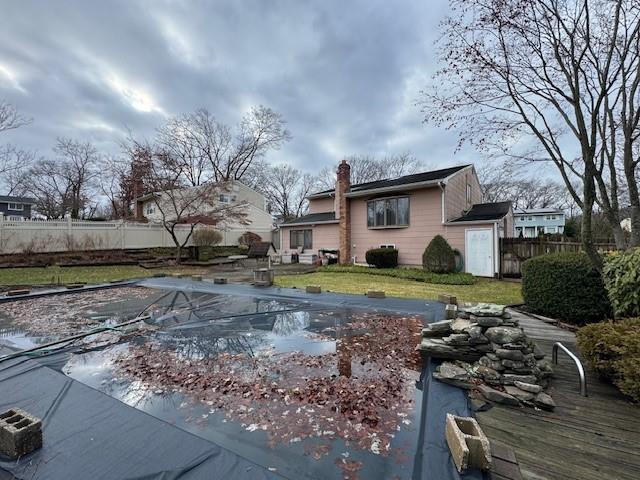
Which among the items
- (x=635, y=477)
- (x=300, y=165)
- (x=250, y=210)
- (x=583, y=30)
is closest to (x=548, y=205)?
(x=300, y=165)

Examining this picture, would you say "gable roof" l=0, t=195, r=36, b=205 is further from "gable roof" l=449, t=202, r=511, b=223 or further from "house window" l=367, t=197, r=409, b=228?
"gable roof" l=449, t=202, r=511, b=223

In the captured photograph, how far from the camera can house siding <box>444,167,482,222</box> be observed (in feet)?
40.3

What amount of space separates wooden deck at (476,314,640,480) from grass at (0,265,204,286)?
12413 millimetres

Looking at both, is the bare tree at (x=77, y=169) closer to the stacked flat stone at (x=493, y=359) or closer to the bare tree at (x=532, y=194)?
the stacked flat stone at (x=493, y=359)

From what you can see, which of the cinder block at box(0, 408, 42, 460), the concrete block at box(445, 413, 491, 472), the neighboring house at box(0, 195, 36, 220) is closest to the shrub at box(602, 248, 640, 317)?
the concrete block at box(445, 413, 491, 472)

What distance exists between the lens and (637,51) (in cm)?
479

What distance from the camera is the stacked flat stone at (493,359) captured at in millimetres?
2596

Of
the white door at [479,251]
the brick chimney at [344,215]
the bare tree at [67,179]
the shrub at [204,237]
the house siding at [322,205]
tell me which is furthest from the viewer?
the bare tree at [67,179]

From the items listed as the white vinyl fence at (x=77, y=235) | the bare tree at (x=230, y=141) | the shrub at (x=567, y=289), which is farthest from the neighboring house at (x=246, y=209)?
the shrub at (x=567, y=289)

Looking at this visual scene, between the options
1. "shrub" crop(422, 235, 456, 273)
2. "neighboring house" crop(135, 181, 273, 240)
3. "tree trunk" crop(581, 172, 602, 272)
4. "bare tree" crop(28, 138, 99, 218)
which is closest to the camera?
"tree trunk" crop(581, 172, 602, 272)

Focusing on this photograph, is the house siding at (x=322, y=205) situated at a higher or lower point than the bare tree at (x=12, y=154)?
lower

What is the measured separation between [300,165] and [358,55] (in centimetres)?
2357

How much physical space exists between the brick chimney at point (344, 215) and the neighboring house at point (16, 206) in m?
34.1

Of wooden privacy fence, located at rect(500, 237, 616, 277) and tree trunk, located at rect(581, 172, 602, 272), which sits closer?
tree trunk, located at rect(581, 172, 602, 272)
